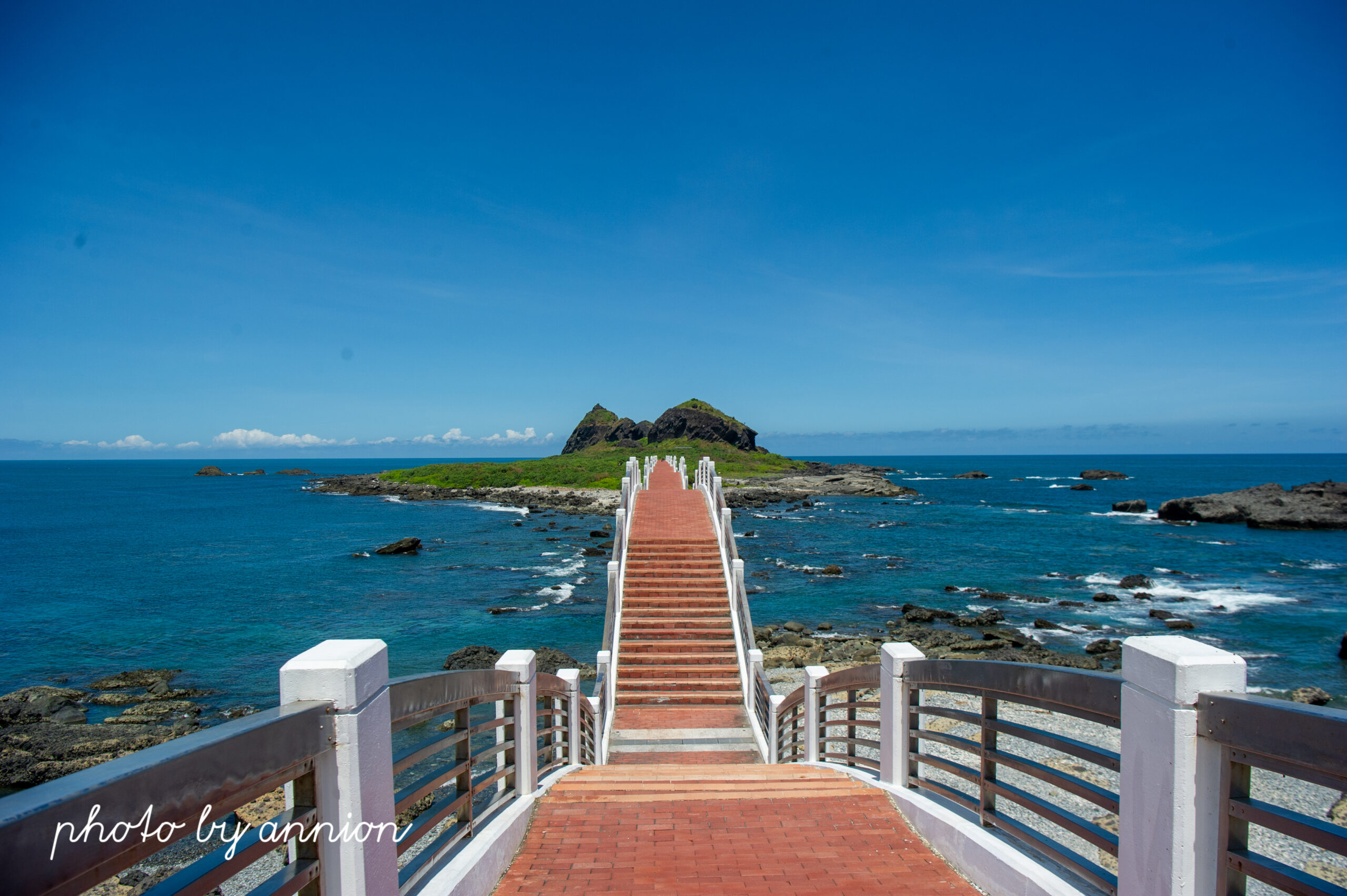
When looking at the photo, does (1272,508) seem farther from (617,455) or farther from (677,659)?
(617,455)

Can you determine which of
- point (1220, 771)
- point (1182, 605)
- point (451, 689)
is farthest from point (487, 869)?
point (1182, 605)

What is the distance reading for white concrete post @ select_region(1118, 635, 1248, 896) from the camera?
2559 millimetres

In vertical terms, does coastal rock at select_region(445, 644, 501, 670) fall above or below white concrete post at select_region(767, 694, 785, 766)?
below

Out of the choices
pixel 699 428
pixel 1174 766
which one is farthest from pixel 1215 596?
pixel 699 428

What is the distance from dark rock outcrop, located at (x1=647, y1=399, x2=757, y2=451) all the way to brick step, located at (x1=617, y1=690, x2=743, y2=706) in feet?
309

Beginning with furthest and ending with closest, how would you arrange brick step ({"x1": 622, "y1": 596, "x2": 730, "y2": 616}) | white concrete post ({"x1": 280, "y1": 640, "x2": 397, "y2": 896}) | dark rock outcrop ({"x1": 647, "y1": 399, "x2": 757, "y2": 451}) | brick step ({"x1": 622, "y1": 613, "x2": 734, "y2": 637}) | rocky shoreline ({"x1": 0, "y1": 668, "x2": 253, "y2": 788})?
dark rock outcrop ({"x1": 647, "y1": 399, "x2": 757, "y2": 451}), brick step ({"x1": 622, "y1": 596, "x2": 730, "y2": 616}), brick step ({"x1": 622, "y1": 613, "x2": 734, "y2": 637}), rocky shoreline ({"x1": 0, "y1": 668, "x2": 253, "y2": 788}), white concrete post ({"x1": 280, "y1": 640, "x2": 397, "y2": 896})

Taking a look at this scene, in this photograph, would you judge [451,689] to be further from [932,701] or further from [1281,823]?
[932,701]

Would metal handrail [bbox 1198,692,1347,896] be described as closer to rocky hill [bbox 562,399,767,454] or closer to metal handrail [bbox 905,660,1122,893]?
metal handrail [bbox 905,660,1122,893]

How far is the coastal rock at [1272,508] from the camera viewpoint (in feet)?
172

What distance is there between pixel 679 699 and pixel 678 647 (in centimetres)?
125

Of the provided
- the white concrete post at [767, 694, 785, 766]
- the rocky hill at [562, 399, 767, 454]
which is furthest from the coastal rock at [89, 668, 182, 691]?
the rocky hill at [562, 399, 767, 454]

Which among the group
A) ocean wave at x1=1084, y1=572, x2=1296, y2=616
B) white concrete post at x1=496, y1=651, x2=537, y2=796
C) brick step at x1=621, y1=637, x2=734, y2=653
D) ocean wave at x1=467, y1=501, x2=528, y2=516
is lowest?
ocean wave at x1=1084, y1=572, x2=1296, y2=616

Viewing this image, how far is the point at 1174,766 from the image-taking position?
2.61 metres

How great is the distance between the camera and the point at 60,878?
4.73 ft
